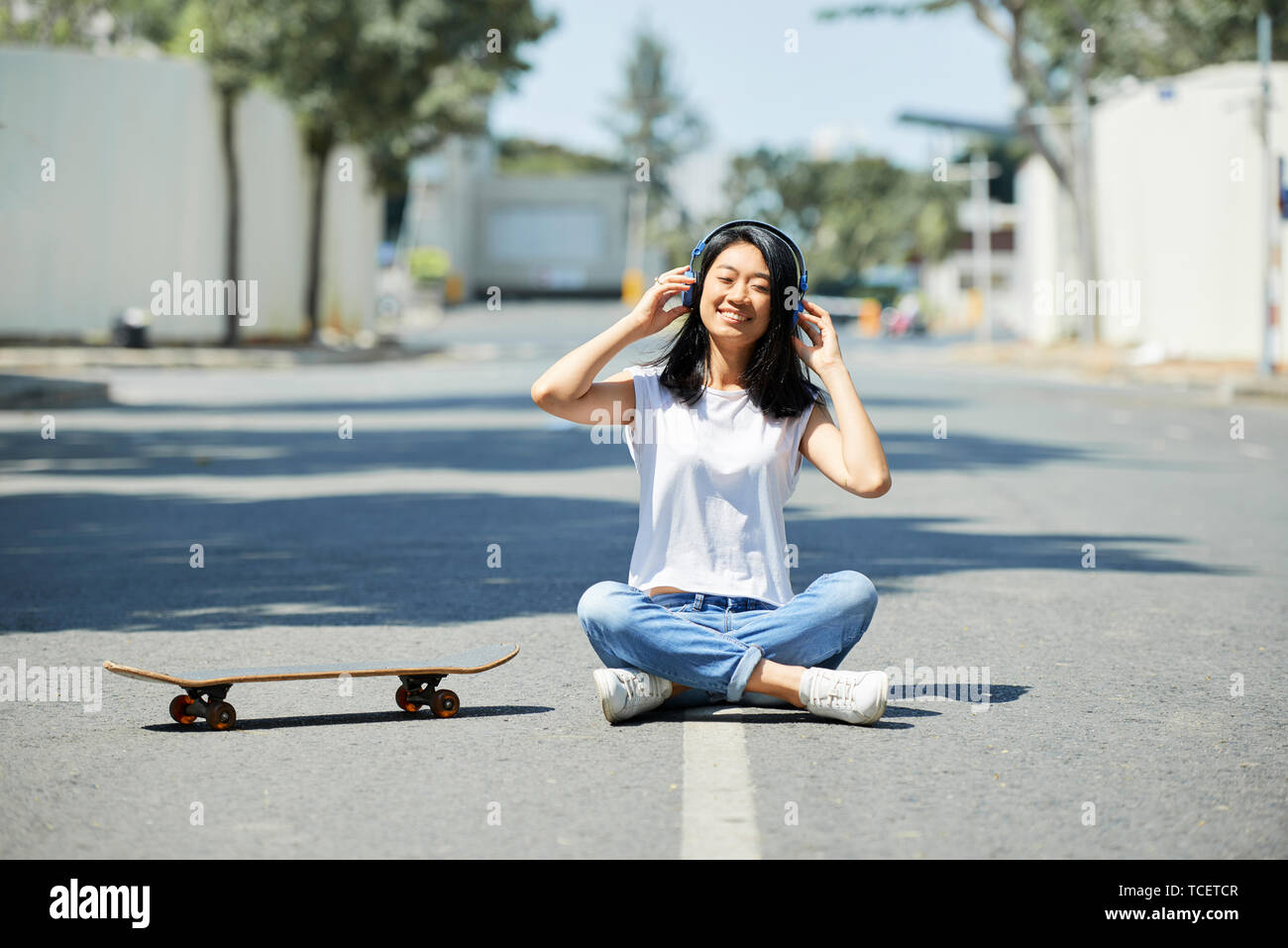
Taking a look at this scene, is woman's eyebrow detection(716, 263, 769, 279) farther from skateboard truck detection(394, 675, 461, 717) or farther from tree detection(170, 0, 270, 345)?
tree detection(170, 0, 270, 345)

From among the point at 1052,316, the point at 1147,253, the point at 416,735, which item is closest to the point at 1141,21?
the point at 1052,316

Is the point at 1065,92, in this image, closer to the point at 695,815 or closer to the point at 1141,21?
the point at 1141,21

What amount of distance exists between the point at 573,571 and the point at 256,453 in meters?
7.80

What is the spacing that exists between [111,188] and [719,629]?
3273 cm

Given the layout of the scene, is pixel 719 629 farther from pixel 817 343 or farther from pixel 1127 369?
pixel 1127 369

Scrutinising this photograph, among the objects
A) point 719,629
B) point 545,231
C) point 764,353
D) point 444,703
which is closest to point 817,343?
point 764,353

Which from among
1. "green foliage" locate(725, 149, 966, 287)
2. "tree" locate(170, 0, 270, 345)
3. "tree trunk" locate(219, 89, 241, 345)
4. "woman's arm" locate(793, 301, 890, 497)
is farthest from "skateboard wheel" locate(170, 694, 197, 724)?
"green foliage" locate(725, 149, 966, 287)

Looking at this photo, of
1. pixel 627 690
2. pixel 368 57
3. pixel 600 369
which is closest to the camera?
pixel 600 369

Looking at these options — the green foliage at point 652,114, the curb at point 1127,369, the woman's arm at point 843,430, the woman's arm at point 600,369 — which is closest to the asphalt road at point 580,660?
the woman's arm at point 843,430

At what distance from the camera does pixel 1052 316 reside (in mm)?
49812

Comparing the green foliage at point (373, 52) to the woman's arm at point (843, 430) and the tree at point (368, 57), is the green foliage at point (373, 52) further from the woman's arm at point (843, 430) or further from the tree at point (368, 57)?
the woman's arm at point (843, 430)

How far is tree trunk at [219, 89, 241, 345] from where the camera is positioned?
38406mm

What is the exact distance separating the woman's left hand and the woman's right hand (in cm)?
36

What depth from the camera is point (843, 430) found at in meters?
5.14
